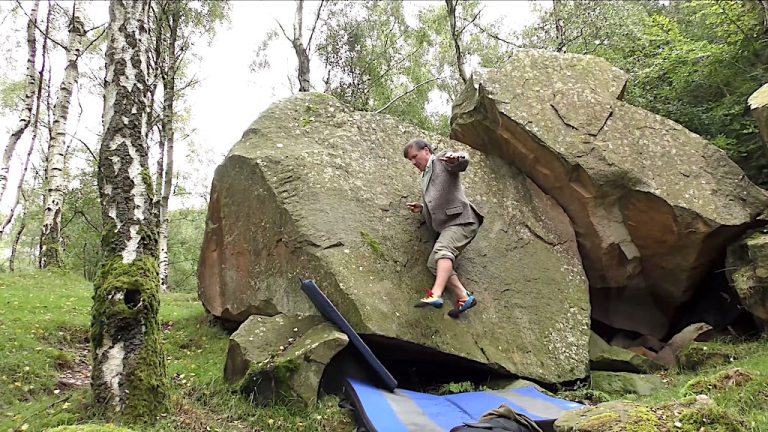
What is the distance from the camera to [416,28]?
24.5m

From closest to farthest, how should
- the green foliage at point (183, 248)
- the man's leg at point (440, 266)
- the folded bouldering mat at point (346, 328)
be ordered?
the folded bouldering mat at point (346, 328), the man's leg at point (440, 266), the green foliage at point (183, 248)

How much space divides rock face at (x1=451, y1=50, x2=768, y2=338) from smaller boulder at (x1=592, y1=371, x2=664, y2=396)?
2045 millimetres

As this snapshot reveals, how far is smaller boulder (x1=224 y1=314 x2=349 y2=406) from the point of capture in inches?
192

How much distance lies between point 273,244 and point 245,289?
0.76 metres

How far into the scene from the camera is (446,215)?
21.0 feet

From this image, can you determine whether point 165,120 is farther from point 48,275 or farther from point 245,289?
point 245,289

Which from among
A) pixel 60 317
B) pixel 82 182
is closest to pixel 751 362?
pixel 60 317

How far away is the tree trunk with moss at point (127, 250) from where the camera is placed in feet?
13.3

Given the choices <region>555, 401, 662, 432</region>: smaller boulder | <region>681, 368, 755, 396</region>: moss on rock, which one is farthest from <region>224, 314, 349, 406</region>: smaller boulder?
<region>681, 368, 755, 396</region>: moss on rock

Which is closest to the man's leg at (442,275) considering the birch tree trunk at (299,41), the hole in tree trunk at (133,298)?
the hole in tree trunk at (133,298)

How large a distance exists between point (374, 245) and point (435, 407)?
2124 millimetres

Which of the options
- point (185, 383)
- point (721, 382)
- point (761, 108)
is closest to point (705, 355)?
point (721, 382)

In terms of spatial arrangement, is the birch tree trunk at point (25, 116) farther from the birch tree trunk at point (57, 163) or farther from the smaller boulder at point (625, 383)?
the smaller boulder at point (625, 383)

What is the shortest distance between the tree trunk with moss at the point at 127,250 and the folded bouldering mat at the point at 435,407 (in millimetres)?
1692
